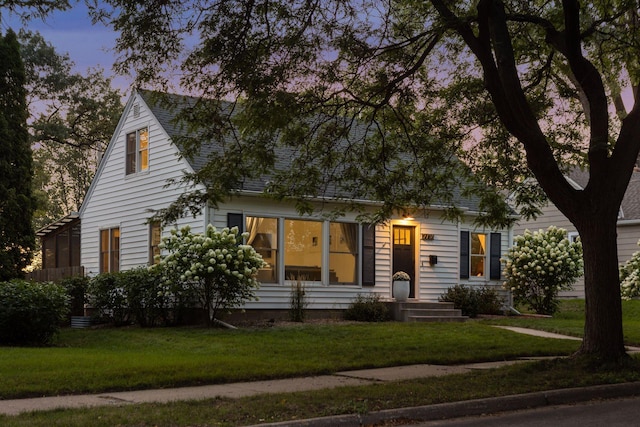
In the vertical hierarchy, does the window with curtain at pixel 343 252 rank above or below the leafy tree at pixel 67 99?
below

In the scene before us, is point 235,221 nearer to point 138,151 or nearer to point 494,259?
point 138,151

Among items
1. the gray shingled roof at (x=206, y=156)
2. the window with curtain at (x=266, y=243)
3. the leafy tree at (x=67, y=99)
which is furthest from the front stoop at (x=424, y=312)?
the leafy tree at (x=67, y=99)

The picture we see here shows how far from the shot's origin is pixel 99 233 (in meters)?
24.4

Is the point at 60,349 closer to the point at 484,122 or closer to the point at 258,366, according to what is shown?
the point at 258,366

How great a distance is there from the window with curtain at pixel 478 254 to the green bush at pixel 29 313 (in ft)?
42.2

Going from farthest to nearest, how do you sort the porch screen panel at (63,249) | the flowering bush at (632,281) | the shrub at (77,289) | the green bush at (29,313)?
the porch screen panel at (63,249)
the flowering bush at (632,281)
the shrub at (77,289)
the green bush at (29,313)

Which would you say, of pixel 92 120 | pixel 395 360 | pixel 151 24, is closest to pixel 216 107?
pixel 151 24

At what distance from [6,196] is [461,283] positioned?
13132 mm

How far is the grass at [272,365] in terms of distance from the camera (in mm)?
8336

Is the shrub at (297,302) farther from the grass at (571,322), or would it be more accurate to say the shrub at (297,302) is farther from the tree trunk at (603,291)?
the tree trunk at (603,291)

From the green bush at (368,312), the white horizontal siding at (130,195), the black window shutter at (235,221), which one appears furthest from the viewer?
the white horizontal siding at (130,195)

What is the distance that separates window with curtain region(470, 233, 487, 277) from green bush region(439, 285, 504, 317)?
3.38 feet

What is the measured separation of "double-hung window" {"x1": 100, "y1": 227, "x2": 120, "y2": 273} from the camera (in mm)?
23625

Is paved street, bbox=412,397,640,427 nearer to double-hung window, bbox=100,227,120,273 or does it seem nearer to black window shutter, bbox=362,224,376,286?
black window shutter, bbox=362,224,376,286
